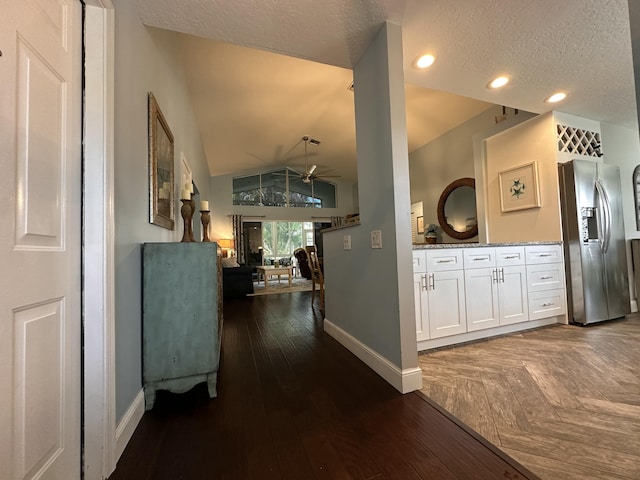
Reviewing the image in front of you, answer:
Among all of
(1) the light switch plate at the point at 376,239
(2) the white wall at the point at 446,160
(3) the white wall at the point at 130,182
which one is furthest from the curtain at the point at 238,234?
(1) the light switch plate at the point at 376,239

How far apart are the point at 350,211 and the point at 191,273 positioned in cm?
781

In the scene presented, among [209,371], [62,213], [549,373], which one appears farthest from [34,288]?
[549,373]

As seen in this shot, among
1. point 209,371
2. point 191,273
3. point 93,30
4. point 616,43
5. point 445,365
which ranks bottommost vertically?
point 445,365

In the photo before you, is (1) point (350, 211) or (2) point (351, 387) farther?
(1) point (350, 211)

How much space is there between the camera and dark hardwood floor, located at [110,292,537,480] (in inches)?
39.5

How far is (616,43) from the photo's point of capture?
6.36ft

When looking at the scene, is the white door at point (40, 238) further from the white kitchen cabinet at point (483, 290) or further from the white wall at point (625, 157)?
the white wall at point (625, 157)

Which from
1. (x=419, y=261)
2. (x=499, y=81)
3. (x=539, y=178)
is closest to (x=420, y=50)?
(x=499, y=81)

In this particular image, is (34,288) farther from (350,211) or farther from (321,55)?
(350,211)

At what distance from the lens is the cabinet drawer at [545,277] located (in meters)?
2.62

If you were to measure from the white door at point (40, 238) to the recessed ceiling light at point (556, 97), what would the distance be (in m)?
3.88

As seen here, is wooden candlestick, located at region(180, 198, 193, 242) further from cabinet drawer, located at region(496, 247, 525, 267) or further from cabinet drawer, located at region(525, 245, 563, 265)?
cabinet drawer, located at region(525, 245, 563, 265)

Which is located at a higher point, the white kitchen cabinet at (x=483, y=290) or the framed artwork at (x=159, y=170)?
the framed artwork at (x=159, y=170)

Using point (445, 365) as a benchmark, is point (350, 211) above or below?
above
